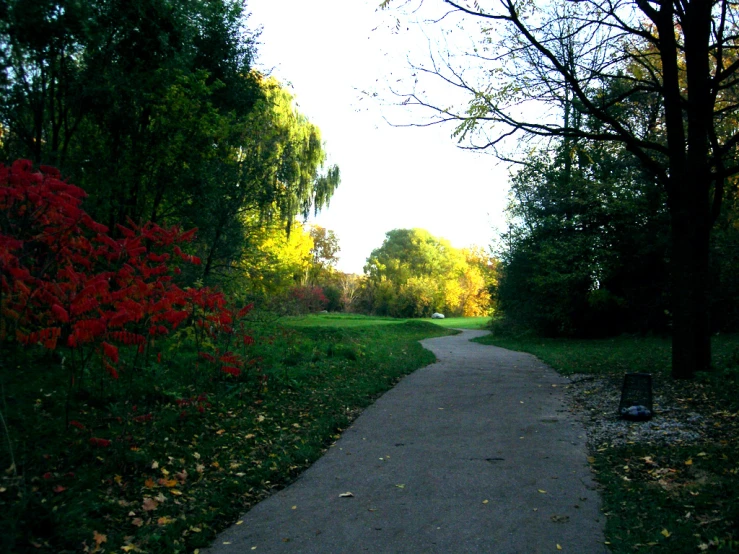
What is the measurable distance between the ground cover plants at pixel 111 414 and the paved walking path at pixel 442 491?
426 mm

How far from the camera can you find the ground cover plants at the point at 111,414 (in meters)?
4.26

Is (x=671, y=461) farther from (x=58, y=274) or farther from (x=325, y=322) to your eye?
(x=325, y=322)

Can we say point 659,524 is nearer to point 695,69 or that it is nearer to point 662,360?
point 695,69

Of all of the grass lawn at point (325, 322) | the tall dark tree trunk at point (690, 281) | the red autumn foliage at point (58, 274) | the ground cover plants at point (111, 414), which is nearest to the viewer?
the ground cover plants at point (111, 414)

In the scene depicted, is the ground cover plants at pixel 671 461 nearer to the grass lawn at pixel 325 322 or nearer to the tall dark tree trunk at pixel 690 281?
the tall dark tree trunk at pixel 690 281

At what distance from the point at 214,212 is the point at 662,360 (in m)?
11.7

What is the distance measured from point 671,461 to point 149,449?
5.51 metres

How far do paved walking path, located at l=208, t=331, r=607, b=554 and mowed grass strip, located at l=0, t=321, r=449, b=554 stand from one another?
0.39 meters

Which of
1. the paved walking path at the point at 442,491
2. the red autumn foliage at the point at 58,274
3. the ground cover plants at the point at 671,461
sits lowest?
the paved walking path at the point at 442,491

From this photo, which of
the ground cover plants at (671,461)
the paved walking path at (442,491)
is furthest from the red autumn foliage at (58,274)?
the ground cover plants at (671,461)

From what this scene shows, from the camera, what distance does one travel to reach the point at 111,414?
6449mm

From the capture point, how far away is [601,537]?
4168 millimetres

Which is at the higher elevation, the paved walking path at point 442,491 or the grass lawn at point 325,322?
the grass lawn at point 325,322

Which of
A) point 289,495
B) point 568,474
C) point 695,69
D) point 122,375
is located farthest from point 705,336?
point 122,375
